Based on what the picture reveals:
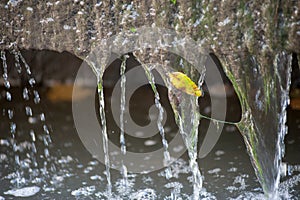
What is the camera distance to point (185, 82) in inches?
73.2

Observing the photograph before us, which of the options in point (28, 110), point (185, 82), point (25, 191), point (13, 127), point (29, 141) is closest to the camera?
point (185, 82)

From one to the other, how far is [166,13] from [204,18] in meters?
0.13

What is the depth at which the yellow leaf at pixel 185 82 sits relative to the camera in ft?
6.07

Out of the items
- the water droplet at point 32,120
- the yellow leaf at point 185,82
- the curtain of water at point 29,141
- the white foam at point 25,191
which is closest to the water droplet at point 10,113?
the curtain of water at point 29,141

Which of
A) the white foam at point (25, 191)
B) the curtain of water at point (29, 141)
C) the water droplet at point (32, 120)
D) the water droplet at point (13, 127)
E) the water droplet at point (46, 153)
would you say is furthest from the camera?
the water droplet at point (32, 120)

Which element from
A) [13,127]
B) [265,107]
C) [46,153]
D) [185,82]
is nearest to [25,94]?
[13,127]

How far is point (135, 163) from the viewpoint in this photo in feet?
8.46

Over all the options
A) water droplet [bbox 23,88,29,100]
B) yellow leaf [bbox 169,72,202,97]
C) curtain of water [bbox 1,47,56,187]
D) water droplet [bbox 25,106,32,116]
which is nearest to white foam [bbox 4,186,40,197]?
curtain of water [bbox 1,47,56,187]

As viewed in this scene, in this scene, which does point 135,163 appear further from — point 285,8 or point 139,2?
point 285,8

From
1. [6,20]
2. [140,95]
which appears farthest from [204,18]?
[140,95]

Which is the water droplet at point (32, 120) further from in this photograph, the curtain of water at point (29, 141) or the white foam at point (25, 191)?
the white foam at point (25, 191)

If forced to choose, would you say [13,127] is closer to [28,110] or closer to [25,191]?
[28,110]

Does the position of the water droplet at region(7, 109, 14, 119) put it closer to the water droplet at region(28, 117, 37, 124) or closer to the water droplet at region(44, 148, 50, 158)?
the water droplet at region(28, 117, 37, 124)

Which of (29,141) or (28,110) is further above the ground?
(28,110)
